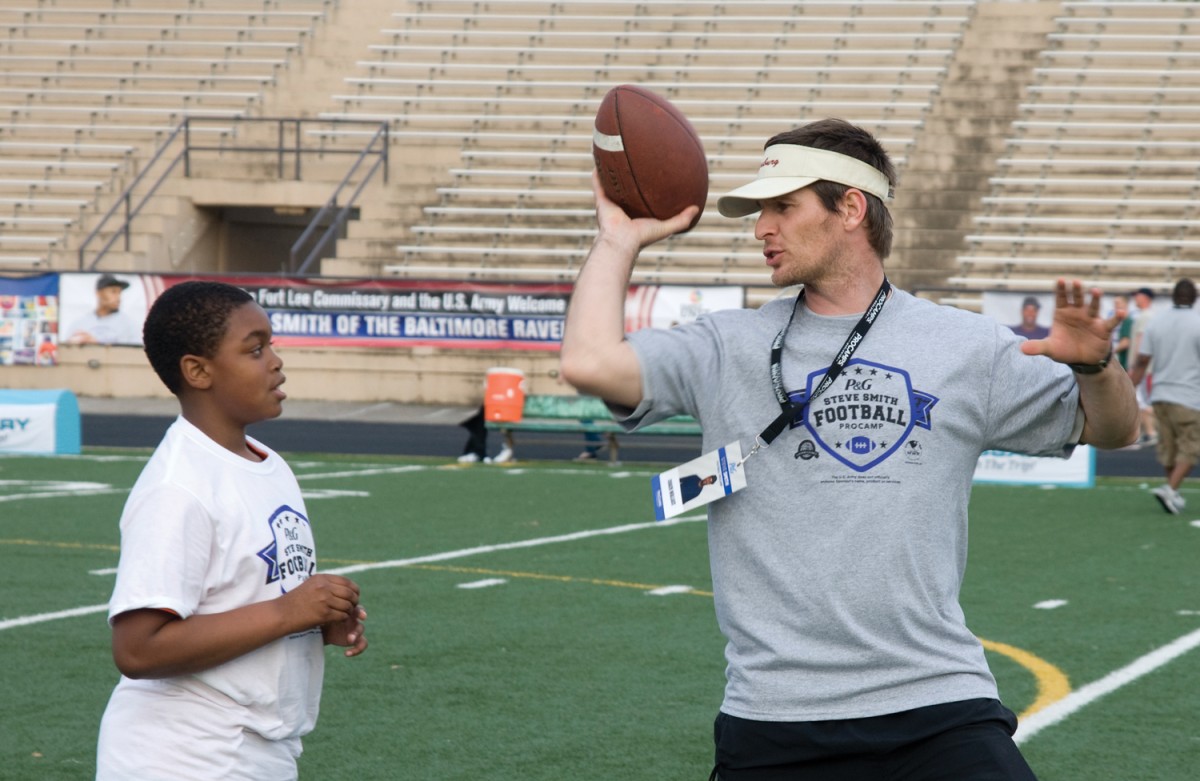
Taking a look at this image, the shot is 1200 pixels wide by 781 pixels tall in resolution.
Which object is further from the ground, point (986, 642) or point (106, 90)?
point (106, 90)

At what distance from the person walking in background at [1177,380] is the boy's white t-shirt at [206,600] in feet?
34.7

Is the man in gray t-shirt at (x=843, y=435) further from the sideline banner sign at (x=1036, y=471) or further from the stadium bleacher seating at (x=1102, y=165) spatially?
the stadium bleacher seating at (x=1102, y=165)

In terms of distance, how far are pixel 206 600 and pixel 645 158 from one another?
1.21 meters

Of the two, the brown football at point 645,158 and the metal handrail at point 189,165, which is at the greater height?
the metal handrail at point 189,165

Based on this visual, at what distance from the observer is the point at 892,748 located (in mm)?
3010

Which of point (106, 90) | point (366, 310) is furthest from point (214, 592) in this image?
point (106, 90)

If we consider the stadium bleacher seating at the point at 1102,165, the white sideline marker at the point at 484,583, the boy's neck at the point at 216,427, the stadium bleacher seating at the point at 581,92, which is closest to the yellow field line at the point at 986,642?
the white sideline marker at the point at 484,583

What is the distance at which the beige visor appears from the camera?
10.3 feet

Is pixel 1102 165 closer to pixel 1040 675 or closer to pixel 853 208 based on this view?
pixel 1040 675

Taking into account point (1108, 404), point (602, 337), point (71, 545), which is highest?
point (602, 337)

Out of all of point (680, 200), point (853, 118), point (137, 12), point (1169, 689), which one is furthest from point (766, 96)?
point (680, 200)

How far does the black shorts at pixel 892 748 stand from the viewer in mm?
3008

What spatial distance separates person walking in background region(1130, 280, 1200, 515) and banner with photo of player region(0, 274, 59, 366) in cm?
1558

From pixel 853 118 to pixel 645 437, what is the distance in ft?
31.0
